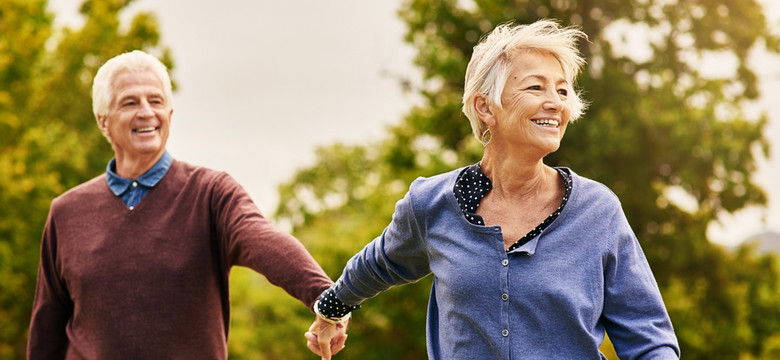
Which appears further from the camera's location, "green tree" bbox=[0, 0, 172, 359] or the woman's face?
"green tree" bbox=[0, 0, 172, 359]

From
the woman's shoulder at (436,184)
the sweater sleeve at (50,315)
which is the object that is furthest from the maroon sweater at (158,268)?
the woman's shoulder at (436,184)

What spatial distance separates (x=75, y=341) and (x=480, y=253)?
187cm

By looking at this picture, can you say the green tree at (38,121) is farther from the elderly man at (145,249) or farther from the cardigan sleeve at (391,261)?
the cardigan sleeve at (391,261)

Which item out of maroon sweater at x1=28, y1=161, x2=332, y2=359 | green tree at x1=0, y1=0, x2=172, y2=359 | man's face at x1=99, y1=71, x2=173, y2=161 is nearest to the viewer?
maroon sweater at x1=28, y1=161, x2=332, y2=359

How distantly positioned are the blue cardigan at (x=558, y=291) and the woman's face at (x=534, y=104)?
170 mm

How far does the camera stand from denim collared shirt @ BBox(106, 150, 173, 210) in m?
3.96

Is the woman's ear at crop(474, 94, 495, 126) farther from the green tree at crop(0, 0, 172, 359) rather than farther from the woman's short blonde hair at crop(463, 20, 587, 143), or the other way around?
the green tree at crop(0, 0, 172, 359)

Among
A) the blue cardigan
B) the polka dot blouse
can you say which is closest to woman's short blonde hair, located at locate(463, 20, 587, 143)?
the polka dot blouse

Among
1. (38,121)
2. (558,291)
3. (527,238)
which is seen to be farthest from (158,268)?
(38,121)

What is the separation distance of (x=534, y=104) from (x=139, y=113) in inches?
69.2

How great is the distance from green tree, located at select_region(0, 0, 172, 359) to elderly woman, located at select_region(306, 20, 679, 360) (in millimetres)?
12663

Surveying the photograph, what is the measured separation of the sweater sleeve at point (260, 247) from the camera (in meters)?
3.54

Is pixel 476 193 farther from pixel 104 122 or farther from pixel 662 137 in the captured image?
pixel 662 137

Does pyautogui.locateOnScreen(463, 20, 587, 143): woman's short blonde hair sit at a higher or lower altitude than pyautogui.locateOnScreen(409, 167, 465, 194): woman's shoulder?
higher
